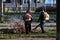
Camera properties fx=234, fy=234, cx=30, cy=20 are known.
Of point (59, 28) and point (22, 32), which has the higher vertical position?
point (59, 28)

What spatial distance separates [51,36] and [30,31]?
6.33ft

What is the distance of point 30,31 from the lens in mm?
14664

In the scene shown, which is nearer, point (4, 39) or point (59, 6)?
point (59, 6)

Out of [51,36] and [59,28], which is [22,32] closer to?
[51,36]

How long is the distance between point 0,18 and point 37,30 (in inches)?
325

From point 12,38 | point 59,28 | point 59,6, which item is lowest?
point 12,38

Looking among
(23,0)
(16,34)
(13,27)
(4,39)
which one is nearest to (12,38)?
(4,39)

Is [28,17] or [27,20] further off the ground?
[28,17]

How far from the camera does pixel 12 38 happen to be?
41.5ft

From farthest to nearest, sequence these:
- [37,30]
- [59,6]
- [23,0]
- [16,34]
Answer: [23,0] < [37,30] < [16,34] < [59,6]

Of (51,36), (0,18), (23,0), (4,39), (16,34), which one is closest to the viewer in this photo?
(4,39)

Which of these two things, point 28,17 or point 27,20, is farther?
point 27,20

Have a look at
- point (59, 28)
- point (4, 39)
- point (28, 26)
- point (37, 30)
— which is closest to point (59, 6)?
point (59, 28)

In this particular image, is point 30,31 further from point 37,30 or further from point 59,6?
point 59,6
